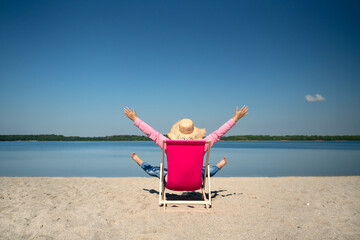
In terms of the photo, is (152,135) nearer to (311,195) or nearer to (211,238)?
(211,238)

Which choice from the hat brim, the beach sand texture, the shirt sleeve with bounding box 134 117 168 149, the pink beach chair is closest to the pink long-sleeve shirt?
the shirt sleeve with bounding box 134 117 168 149

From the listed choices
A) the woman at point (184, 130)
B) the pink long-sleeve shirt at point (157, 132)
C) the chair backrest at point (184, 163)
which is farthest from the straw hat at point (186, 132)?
the chair backrest at point (184, 163)

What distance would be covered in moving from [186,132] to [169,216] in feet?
4.38

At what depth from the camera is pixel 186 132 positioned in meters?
4.42

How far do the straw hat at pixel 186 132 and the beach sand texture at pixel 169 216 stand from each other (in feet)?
3.75

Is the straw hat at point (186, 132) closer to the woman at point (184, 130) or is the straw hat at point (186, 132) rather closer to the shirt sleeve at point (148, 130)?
the woman at point (184, 130)

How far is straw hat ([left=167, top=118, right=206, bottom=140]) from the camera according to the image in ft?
14.4

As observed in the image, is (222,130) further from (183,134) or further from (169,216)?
(169,216)

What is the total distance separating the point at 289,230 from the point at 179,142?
6.01 ft

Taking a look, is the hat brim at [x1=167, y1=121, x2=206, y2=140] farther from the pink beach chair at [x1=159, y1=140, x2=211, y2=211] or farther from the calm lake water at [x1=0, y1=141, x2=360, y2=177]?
the calm lake water at [x1=0, y1=141, x2=360, y2=177]

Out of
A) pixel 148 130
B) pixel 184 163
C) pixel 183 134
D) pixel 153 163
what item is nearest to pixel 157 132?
pixel 148 130

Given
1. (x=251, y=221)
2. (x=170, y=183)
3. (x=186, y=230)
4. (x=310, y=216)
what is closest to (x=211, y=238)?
(x=186, y=230)

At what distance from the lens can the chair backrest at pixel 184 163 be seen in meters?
4.05

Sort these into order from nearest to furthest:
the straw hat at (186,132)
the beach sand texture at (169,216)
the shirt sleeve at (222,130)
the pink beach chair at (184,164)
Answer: the beach sand texture at (169,216)
the pink beach chair at (184,164)
the straw hat at (186,132)
the shirt sleeve at (222,130)
